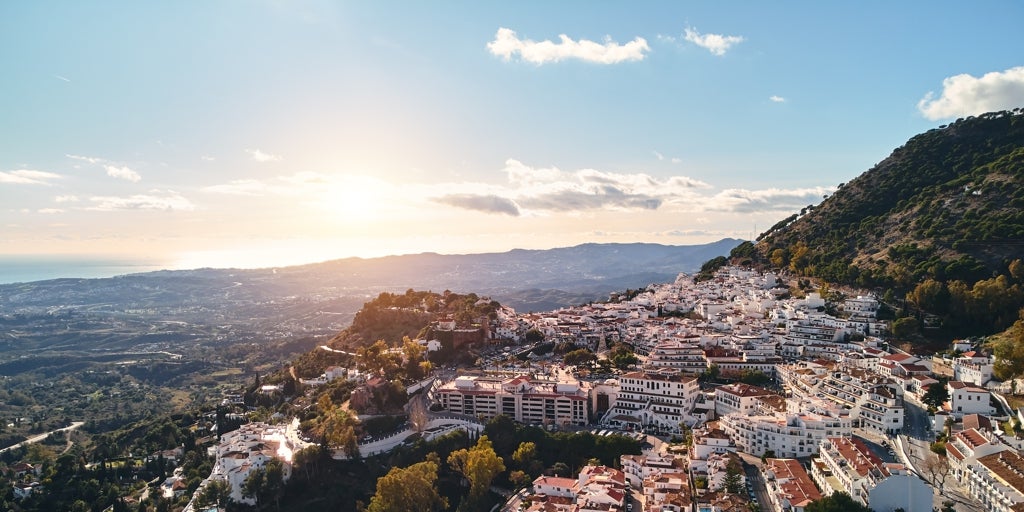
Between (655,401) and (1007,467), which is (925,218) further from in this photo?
(1007,467)

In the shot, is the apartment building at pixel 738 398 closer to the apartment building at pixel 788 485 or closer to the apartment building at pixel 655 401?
the apartment building at pixel 655 401

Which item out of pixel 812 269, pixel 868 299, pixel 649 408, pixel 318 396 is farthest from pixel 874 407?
pixel 318 396

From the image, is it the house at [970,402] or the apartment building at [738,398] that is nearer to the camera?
the house at [970,402]

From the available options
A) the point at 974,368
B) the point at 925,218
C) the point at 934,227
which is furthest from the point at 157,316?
the point at 974,368

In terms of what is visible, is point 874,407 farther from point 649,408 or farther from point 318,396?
point 318,396

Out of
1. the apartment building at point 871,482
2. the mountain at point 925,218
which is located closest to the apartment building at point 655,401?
→ the apartment building at point 871,482

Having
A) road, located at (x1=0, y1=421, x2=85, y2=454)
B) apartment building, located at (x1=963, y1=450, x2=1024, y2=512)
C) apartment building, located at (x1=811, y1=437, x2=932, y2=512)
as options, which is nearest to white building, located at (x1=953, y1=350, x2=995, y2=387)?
apartment building, located at (x1=963, y1=450, x2=1024, y2=512)
